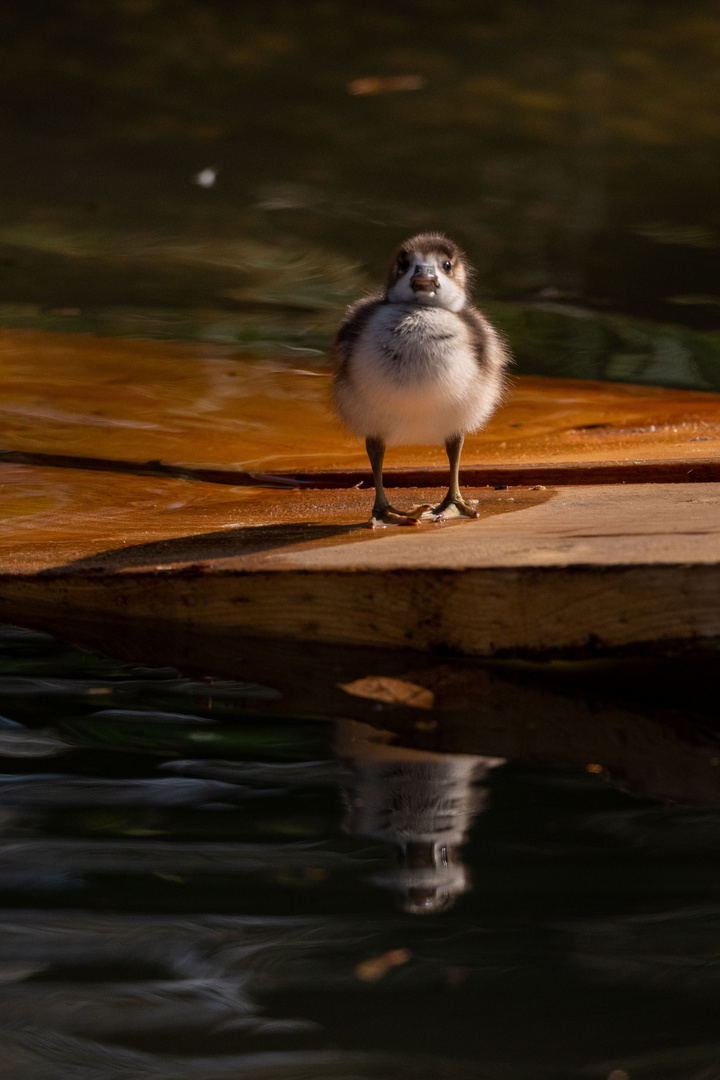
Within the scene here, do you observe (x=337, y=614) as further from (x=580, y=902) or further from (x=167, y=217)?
(x=167, y=217)

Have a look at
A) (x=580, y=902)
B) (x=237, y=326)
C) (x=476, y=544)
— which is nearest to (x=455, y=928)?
(x=580, y=902)

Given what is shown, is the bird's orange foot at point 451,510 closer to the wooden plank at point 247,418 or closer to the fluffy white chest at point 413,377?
the fluffy white chest at point 413,377

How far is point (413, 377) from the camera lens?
1.87 metres

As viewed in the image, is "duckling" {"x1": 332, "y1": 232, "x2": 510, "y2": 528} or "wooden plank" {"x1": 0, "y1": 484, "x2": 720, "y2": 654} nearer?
"wooden plank" {"x1": 0, "y1": 484, "x2": 720, "y2": 654}

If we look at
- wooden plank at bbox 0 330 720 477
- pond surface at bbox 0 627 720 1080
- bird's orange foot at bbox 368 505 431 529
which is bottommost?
pond surface at bbox 0 627 720 1080

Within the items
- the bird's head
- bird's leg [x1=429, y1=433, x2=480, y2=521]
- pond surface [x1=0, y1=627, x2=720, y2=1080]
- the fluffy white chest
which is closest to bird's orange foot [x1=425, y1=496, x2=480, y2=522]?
bird's leg [x1=429, y1=433, x2=480, y2=521]

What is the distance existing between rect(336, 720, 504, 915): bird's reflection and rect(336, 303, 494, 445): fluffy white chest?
0.63 meters

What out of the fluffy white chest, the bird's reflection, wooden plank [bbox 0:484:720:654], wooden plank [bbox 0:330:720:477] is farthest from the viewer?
wooden plank [bbox 0:330:720:477]

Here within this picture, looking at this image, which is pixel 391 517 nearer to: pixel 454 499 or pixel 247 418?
pixel 454 499

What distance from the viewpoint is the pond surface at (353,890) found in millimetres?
876

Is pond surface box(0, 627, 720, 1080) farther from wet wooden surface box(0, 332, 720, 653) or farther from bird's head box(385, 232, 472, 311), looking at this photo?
bird's head box(385, 232, 472, 311)

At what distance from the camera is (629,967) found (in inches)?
37.5

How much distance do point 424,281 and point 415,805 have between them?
986mm

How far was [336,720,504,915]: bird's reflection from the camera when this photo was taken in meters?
1.08
